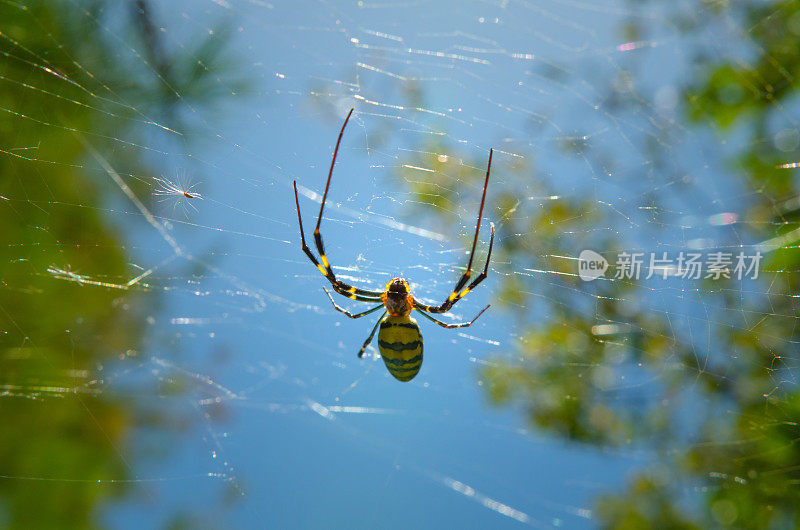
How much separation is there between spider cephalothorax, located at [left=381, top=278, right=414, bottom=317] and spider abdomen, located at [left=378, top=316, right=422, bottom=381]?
0.06m

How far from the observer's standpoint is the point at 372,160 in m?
2.59

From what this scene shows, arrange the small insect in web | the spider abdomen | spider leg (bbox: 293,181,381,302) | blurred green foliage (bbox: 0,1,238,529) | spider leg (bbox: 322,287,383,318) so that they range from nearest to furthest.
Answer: blurred green foliage (bbox: 0,1,238,529) → the small insect in web → spider leg (bbox: 293,181,381,302) → the spider abdomen → spider leg (bbox: 322,287,383,318)

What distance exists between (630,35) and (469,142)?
6.02ft

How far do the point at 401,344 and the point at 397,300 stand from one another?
31 centimetres

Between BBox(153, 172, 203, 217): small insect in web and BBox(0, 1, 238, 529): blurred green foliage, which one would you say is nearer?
BBox(0, 1, 238, 529): blurred green foliage

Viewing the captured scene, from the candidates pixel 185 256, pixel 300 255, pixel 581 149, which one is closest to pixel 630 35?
pixel 581 149

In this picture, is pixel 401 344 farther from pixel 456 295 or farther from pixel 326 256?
pixel 326 256

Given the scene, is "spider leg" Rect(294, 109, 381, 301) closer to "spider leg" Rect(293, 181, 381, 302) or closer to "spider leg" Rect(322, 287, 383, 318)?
"spider leg" Rect(293, 181, 381, 302)

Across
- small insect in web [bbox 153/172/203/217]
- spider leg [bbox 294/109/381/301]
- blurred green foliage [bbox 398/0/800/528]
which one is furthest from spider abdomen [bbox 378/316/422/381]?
small insect in web [bbox 153/172/203/217]

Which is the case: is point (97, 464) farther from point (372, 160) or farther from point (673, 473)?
point (673, 473)

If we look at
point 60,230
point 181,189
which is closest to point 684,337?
point 181,189

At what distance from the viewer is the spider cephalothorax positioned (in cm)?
280

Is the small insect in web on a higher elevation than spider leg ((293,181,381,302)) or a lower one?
higher

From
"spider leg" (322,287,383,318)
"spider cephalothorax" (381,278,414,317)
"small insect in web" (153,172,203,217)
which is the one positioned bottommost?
"spider leg" (322,287,383,318)
